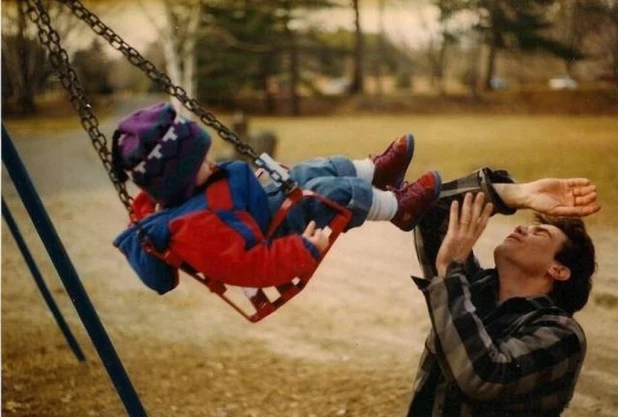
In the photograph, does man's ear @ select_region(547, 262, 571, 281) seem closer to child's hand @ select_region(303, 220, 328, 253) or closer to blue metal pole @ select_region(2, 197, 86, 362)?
child's hand @ select_region(303, 220, 328, 253)

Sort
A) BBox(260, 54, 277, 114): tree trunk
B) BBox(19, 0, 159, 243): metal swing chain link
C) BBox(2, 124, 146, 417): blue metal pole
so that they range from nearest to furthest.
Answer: BBox(19, 0, 159, 243): metal swing chain link < BBox(2, 124, 146, 417): blue metal pole < BBox(260, 54, 277, 114): tree trunk

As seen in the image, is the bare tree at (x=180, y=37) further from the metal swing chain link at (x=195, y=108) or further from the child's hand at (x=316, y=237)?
the child's hand at (x=316, y=237)

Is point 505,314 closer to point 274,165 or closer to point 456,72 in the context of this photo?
point 274,165

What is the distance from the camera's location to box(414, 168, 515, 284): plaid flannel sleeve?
1277mm

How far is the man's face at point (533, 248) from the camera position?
1248 millimetres

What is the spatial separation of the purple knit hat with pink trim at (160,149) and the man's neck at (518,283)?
0.55 m

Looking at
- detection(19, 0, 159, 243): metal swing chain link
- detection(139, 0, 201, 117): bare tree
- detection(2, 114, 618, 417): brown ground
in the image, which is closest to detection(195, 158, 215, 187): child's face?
detection(19, 0, 159, 243): metal swing chain link

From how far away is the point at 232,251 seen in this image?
1.10 m

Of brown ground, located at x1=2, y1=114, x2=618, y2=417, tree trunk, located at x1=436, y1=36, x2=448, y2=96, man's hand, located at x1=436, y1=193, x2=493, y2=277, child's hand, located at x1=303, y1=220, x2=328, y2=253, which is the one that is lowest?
brown ground, located at x1=2, y1=114, x2=618, y2=417

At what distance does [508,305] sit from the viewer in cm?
125

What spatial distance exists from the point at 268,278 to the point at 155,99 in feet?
5.00

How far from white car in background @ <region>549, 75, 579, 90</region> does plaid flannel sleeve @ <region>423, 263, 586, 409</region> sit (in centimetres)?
61

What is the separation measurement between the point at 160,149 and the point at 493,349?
1.88ft

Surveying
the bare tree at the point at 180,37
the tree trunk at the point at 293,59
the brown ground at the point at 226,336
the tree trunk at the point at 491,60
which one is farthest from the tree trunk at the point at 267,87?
the tree trunk at the point at 491,60
